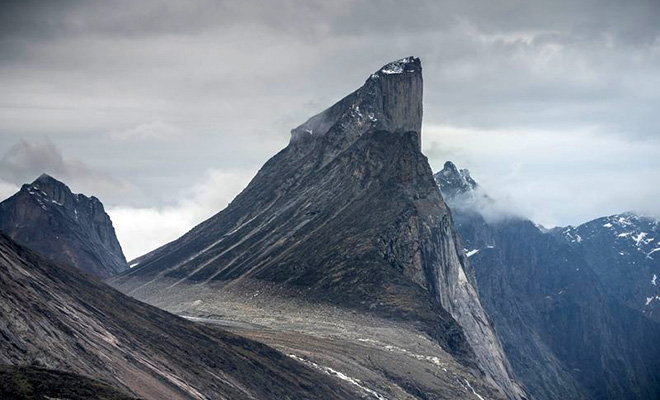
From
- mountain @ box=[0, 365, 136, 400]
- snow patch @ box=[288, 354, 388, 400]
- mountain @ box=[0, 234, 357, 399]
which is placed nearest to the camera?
mountain @ box=[0, 365, 136, 400]

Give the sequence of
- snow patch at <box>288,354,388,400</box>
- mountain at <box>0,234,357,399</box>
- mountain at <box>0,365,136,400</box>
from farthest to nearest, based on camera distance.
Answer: snow patch at <box>288,354,388,400</box>
mountain at <box>0,234,357,399</box>
mountain at <box>0,365,136,400</box>

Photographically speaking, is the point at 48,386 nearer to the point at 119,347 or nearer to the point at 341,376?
the point at 119,347

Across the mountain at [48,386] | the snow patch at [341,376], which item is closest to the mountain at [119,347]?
the mountain at [48,386]

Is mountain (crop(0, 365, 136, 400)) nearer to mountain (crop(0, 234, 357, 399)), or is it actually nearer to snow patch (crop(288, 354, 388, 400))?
mountain (crop(0, 234, 357, 399))

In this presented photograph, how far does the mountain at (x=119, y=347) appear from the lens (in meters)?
94.6

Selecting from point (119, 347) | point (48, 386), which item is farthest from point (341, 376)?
point (48, 386)

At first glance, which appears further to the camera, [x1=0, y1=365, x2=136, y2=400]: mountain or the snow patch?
the snow patch

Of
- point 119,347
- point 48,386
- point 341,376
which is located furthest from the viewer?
point 341,376

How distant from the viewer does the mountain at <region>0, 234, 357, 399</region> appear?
310ft

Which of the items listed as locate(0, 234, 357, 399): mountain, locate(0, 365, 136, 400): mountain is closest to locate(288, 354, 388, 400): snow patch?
locate(0, 234, 357, 399): mountain

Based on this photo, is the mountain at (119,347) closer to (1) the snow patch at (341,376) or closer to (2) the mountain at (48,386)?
(2) the mountain at (48,386)

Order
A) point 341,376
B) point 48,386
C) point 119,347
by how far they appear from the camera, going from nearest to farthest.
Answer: point 48,386 < point 119,347 < point 341,376

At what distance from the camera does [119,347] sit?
114 m

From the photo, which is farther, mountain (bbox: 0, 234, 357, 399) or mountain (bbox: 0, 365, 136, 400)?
mountain (bbox: 0, 234, 357, 399)
